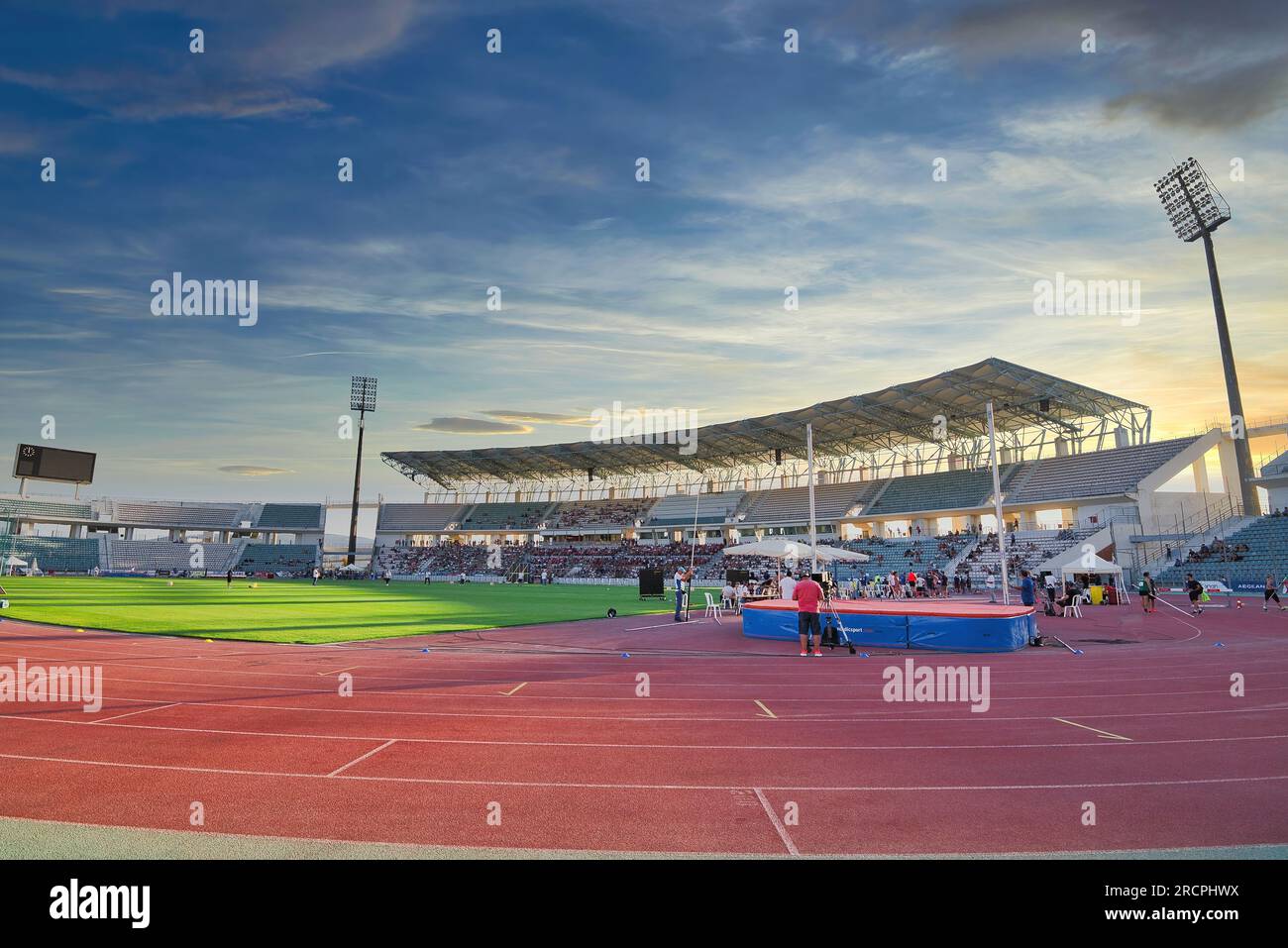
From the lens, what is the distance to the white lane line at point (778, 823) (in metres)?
4.44

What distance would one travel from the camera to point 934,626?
1562 cm

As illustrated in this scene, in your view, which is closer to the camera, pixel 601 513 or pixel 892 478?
pixel 892 478

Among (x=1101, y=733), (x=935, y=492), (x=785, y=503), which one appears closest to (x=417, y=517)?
(x=785, y=503)

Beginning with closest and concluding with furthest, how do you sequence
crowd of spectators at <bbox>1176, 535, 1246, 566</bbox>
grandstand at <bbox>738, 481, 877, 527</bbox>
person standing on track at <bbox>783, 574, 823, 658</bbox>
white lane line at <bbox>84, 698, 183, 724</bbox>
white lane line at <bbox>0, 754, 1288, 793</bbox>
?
1. white lane line at <bbox>0, 754, 1288, 793</bbox>
2. white lane line at <bbox>84, 698, 183, 724</bbox>
3. person standing on track at <bbox>783, 574, 823, 658</bbox>
4. crowd of spectators at <bbox>1176, 535, 1246, 566</bbox>
5. grandstand at <bbox>738, 481, 877, 527</bbox>

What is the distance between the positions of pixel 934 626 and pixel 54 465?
302 ft

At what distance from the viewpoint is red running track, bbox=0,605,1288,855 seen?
480cm

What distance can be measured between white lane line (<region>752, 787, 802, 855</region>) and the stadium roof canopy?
4504 cm

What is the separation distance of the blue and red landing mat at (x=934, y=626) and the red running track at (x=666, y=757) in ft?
8.18

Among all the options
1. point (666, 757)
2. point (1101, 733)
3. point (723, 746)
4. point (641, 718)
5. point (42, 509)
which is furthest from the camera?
point (42, 509)

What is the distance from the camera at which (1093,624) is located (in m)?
22.3

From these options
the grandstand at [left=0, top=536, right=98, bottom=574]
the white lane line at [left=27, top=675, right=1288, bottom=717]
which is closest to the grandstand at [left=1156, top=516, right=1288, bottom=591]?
the white lane line at [left=27, top=675, right=1288, bottom=717]

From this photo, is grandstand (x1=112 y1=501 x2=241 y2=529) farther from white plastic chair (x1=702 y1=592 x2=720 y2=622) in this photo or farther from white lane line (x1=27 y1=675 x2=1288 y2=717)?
white lane line (x1=27 y1=675 x2=1288 y2=717)

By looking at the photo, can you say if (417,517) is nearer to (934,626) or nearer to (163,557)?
(163,557)
